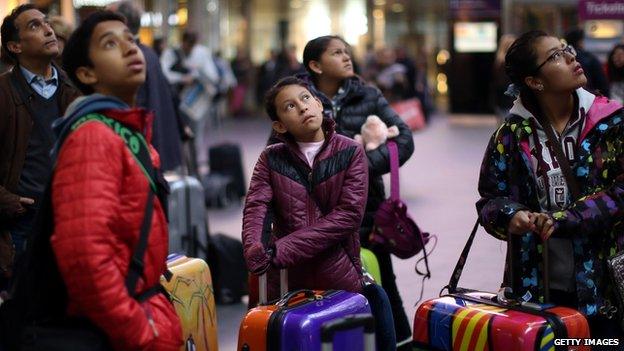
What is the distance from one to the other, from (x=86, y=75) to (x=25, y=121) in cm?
Answer: 168

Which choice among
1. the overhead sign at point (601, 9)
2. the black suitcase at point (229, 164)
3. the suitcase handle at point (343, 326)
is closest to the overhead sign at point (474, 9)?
the overhead sign at point (601, 9)

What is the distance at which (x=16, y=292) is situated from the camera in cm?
363

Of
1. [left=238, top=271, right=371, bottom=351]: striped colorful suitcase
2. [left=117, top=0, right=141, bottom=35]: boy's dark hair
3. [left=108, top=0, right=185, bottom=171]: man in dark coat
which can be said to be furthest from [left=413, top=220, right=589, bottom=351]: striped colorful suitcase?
[left=117, top=0, right=141, bottom=35]: boy's dark hair

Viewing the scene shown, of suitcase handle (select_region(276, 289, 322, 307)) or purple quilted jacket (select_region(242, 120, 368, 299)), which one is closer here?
suitcase handle (select_region(276, 289, 322, 307))

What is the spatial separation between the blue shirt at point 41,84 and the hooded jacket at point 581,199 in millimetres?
2061

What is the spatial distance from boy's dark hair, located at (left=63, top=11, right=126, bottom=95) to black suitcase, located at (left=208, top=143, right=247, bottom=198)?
377 inches

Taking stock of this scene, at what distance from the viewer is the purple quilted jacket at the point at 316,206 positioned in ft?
16.3

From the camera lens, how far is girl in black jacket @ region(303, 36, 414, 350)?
19.9 feet

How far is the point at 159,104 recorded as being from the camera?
830 cm

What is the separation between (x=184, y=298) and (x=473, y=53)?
2120 centimetres

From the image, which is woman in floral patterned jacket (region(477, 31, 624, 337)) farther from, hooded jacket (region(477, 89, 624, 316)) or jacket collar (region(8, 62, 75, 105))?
jacket collar (region(8, 62, 75, 105))

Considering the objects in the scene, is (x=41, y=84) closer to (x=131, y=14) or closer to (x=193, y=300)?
(x=193, y=300)

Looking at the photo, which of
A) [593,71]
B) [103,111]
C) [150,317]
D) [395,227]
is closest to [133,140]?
[103,111]

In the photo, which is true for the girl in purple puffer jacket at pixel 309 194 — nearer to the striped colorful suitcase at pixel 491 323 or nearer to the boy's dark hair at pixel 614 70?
the striped colorful suitcase at pixel 491 323
